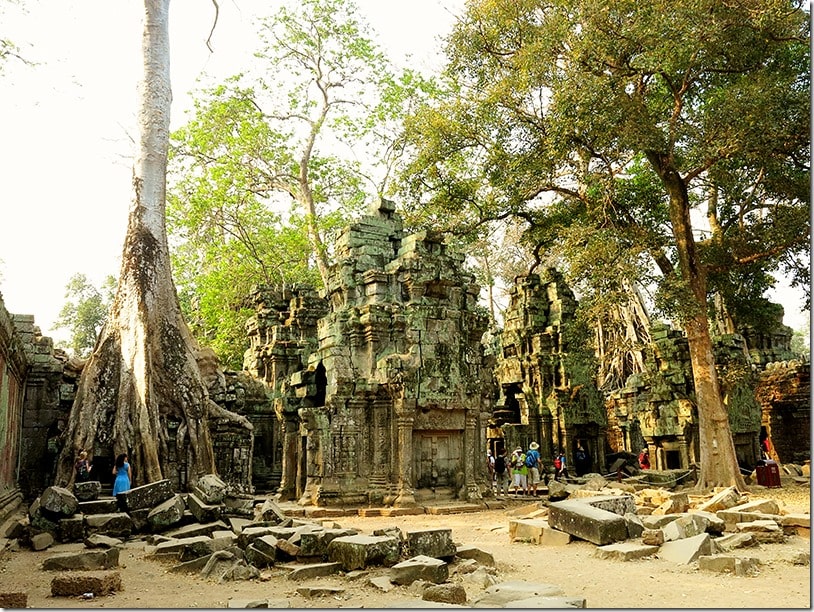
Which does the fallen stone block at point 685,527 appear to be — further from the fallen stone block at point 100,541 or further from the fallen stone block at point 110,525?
the fallen stone block at point 110,525

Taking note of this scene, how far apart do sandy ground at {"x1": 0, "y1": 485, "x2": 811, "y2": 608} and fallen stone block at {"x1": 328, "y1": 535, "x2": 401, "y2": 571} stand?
0.41 ft

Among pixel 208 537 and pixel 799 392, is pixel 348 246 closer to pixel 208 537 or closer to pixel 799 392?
pixel 208 537

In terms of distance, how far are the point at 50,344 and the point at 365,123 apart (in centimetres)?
1334

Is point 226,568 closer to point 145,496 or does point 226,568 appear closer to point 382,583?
point 382,583

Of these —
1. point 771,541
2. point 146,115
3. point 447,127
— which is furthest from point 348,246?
point 771,541

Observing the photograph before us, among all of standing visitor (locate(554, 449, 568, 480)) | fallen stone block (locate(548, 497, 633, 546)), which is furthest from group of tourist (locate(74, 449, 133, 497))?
standing visitor (locate(554, 449, 568, 480))

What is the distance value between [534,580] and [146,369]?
8113mm

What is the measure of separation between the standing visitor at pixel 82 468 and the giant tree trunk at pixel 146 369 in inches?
11.2

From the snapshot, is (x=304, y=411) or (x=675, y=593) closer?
(x=675, y=593)

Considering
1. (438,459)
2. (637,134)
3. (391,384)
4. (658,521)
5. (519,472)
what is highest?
(637,134)

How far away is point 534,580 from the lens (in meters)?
6.48

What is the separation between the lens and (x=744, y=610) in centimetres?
513

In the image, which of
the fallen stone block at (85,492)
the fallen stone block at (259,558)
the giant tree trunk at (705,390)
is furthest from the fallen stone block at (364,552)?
the giant tree trunk at (705,390)

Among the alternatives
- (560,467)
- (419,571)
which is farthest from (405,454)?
(419,571)
